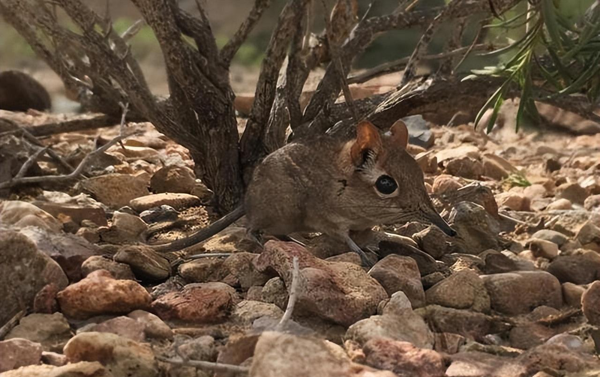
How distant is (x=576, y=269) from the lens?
13.1 ft

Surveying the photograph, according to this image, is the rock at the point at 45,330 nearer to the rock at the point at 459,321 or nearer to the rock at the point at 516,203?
the rock at the point at 459,321

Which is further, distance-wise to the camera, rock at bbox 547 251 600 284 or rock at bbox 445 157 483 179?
rock at bbox 445 157 483 179

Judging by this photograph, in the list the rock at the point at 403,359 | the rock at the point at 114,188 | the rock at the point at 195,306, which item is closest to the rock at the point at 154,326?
the rock at the point at 195,306

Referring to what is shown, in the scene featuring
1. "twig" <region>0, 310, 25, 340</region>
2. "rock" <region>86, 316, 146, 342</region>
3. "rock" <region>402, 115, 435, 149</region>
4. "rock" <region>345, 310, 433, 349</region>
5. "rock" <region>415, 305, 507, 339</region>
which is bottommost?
"rock" <region>415, 305, 507, 339</region>

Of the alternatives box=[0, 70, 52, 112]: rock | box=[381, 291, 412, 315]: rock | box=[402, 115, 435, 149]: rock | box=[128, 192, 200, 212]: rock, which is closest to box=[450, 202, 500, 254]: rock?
box=[381, 291, 412, 315]: rock

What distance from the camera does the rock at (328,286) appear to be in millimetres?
3131

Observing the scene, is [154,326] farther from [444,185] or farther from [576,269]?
[444,185]

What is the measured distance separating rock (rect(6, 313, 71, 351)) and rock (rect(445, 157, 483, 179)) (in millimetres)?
3939

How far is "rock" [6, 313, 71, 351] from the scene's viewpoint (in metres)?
2.94

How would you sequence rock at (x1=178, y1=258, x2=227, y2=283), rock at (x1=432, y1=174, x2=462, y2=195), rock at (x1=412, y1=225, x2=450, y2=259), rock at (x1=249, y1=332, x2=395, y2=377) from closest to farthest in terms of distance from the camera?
rock at (x1=249, y1=332, x2=395, y2=377) → rock at (x1=178, y1=258, x2=227, y2=283) → rock at (x1=412, y1=225, x2=450, y2=259) → rock at (x1=432, y1=174, x2=462, y2=195)

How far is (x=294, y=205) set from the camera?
427 centimetres

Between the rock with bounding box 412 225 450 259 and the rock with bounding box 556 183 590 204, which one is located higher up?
the rock with bounding box 556 183 590 204

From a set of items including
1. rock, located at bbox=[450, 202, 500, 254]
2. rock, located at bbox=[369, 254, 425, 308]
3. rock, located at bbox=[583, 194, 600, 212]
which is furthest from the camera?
rock, located at bbox=[583, 194, 600, 212]

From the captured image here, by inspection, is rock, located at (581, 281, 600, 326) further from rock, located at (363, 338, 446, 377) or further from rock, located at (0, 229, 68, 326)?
rock, located at (0, 229, 68, 326)
